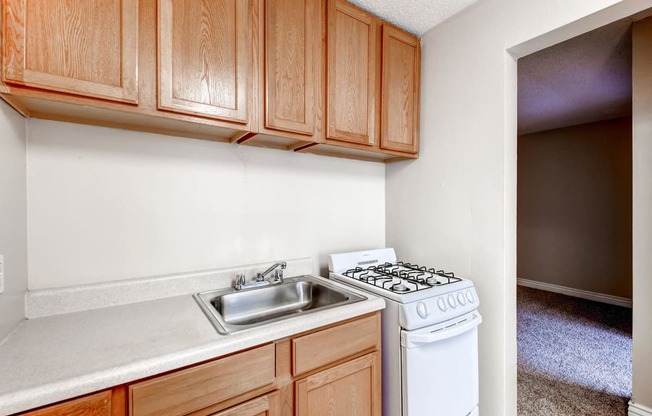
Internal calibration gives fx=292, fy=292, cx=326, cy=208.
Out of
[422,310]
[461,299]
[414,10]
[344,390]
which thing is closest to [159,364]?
[344,390]

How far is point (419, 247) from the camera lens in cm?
196

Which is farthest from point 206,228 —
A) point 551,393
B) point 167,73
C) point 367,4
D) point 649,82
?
point 649,82

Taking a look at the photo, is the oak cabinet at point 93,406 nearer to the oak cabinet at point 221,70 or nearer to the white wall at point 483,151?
the oak cabinet at point 221,70

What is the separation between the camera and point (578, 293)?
4.22 metres

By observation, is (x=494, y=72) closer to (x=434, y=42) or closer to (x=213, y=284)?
(x=434, y=42)

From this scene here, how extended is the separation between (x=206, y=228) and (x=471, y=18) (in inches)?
74.0

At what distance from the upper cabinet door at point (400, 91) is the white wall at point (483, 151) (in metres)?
0.08

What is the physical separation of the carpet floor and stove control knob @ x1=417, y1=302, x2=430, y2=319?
1.28 m

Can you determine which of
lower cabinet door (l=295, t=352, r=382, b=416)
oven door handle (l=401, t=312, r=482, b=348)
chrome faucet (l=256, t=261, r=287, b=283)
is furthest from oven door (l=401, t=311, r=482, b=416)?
chrome faucet (l=256, t=261, r=287, b=283)

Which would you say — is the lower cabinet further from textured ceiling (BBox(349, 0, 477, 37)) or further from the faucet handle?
textured ceiling (BBox(349, 0, 477, 37))

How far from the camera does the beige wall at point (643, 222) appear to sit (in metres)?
1.76

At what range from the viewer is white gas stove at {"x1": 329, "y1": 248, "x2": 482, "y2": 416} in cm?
128

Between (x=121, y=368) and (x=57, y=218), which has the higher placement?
(x=57, y=218)

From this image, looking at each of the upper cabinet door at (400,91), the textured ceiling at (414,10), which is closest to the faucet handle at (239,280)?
the upper cabinet door at (400,91)
